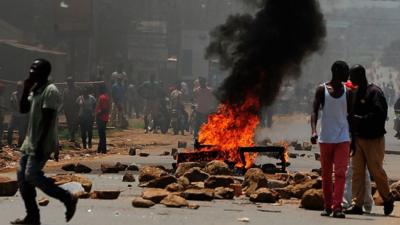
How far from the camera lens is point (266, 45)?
779 inches

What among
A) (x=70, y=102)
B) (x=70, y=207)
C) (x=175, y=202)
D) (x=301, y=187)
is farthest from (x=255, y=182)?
(x=70, y=102)

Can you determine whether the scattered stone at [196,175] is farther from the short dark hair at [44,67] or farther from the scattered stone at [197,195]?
the short dark hair at [44,67]

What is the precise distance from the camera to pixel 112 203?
1143cm

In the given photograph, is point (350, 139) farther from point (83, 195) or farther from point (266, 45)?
point (266, 45)

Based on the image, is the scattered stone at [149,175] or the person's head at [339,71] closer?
the person's head at [339,71]

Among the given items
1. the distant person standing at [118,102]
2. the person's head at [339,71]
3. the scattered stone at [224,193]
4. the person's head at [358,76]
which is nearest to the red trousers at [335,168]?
the person's head at [339,71]

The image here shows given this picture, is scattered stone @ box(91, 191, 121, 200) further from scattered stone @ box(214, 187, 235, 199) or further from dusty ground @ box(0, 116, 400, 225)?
scattered stone @ box(214, 187, 235, 199)

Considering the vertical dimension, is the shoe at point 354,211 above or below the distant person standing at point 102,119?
below

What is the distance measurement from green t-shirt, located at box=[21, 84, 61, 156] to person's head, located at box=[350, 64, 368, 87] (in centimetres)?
373

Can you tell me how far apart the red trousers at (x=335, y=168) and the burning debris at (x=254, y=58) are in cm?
544

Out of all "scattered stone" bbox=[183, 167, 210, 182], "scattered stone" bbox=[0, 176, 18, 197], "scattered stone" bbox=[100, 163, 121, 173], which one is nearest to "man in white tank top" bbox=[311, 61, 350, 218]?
"scattered stone" bbox=[183, 167, 210, 182]

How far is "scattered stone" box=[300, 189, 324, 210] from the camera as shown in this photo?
1138cm

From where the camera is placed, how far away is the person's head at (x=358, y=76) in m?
11.0

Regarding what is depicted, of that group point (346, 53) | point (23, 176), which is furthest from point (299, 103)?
point (23, 176)
